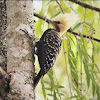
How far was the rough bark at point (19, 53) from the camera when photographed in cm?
138

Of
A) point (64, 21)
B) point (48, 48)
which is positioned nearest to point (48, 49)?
point (48, 48)

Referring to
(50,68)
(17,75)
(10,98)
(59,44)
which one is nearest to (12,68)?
(17,75)

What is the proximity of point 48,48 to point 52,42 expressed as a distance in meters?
0.07

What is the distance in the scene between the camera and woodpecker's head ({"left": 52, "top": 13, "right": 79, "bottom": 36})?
2.06 metres

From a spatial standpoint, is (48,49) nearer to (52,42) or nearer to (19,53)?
(52,42)

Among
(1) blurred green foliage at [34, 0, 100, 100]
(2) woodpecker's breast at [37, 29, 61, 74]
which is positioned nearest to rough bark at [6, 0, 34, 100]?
(1) blurred green foliage at [34, 0, 100, 100]

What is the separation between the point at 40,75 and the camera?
1.76 metres

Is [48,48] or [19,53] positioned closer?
[19,53]

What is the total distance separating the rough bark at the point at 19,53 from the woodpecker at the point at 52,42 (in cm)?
38

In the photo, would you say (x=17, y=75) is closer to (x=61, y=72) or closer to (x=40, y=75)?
(x=40, y=75)

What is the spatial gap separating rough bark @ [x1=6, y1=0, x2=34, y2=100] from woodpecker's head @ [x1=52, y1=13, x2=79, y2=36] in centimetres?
42

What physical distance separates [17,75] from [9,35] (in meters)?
0.33

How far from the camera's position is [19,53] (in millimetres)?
1533

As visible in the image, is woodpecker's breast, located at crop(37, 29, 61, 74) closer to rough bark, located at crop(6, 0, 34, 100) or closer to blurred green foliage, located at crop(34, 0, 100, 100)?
blurred green foliage, located at crop(34, 0, 100, 100)
